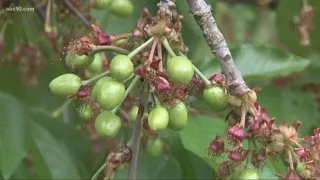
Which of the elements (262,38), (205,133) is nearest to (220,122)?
(205,133)

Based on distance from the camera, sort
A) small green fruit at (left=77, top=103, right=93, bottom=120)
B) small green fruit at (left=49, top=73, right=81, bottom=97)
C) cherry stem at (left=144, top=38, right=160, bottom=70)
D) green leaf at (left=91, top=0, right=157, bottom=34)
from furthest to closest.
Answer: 1. green leaf at (left=91, top=0, right=157, bottom=34)
2. small green fruit at (left=77, top=103, right=93, bottom=120)
3. small green fruit at (left=49, top=73, right=81, bottom=97)
4. cherry stem at (left=144, top=38, right=160, bottom=70)

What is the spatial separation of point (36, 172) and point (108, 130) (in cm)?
72

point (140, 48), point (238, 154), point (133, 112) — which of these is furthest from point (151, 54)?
point (133, 112)

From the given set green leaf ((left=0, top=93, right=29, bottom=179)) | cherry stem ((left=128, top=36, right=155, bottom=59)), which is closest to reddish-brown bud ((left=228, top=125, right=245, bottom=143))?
cherry stem ((left=128, top=36, right=155, bottom=59))

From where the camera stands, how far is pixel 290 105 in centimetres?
222

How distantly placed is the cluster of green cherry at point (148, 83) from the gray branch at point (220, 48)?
0.15 feet

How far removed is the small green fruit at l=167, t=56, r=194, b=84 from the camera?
3.94ft

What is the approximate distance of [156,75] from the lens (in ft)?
3.92

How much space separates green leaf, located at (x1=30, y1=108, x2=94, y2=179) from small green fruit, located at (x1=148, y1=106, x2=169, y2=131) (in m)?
0.92

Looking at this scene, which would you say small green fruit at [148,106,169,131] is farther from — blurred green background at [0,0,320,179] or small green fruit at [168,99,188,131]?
blurred green background at [0,0,320,179]

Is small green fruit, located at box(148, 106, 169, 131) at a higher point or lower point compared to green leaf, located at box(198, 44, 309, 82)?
higher

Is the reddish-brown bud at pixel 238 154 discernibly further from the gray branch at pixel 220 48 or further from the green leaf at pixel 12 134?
the green leaf at pixel 12 134

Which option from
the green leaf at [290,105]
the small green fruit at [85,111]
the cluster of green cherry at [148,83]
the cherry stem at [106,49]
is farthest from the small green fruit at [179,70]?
the green leaf at [290,105]

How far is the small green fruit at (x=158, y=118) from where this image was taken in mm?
1218
